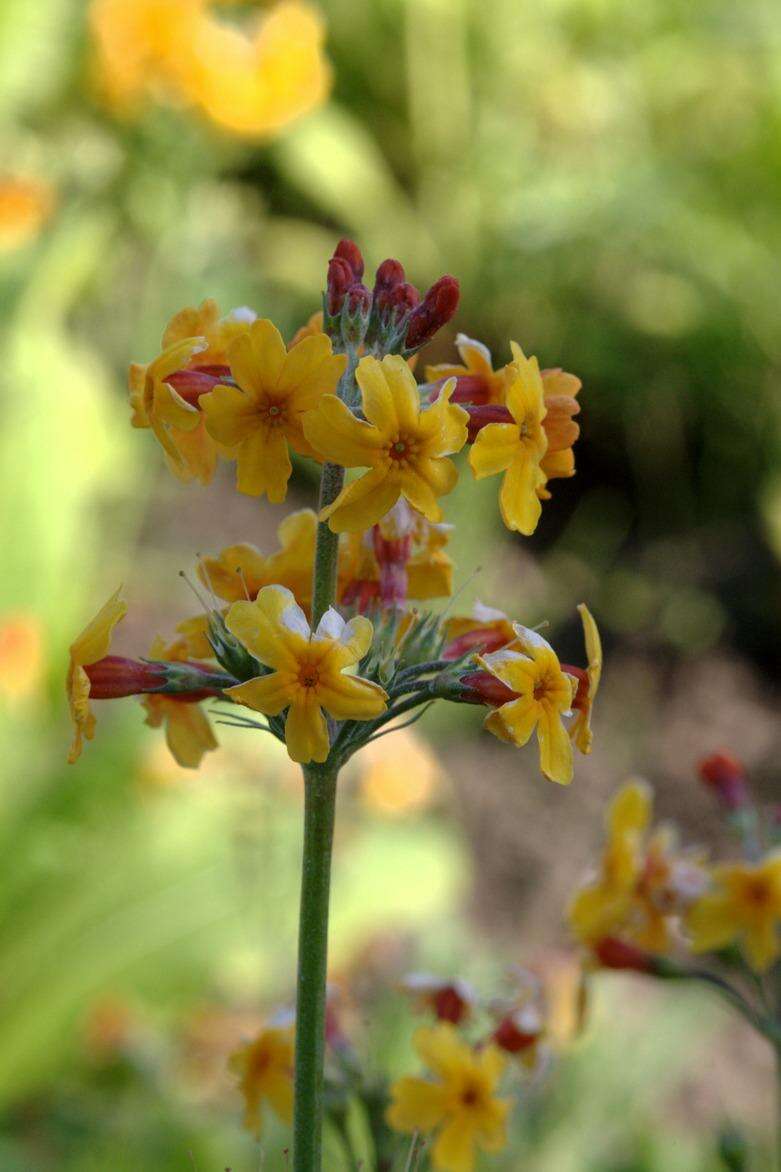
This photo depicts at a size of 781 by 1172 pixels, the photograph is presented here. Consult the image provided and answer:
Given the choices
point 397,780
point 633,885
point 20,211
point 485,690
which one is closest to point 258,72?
point 20,211

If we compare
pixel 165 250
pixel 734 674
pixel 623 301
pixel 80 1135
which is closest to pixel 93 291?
pixel 165 250

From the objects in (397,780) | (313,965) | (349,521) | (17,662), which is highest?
(349,521)

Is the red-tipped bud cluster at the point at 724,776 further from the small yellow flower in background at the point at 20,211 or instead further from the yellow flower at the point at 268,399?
the small yellow flower in background at the point at 20,211

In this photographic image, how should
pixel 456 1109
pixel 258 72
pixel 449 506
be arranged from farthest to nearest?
1. pixel 449 506
2. pixel 258 72
3. pixel 456 1109

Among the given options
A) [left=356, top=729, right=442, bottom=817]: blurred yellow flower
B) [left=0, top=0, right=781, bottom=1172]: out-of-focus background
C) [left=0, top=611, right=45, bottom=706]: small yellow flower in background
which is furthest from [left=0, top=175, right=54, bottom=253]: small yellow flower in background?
[left=356, top=729, right=442, bottom=817]: blurred yellow flower

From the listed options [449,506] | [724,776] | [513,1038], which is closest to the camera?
[513,1038]

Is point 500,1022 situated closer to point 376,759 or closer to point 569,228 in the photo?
point 376,759

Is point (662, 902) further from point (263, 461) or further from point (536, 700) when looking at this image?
point (263, 461)

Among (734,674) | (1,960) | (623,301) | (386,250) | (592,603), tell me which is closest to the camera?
(1,960)
